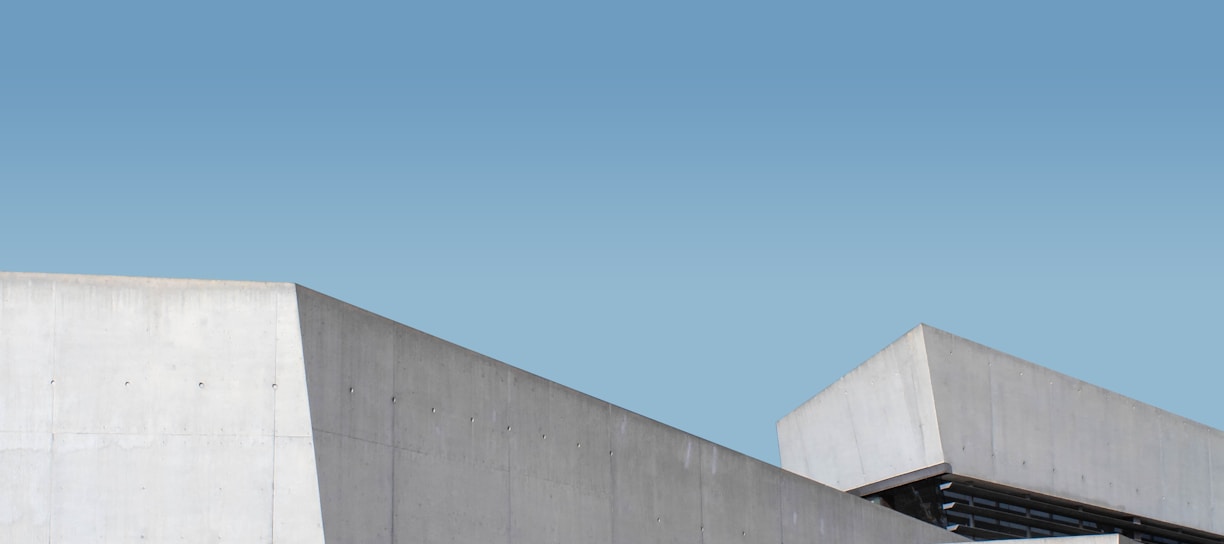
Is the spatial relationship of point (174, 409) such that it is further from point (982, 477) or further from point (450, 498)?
point (982, 477)

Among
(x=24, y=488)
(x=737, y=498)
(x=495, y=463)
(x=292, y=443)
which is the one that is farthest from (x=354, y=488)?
(x=737, y=498)

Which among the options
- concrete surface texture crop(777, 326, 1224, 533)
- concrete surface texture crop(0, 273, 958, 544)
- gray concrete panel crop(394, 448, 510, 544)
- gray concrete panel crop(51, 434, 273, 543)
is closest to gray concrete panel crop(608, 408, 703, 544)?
gray concrete panel crop(394, 448, 510, 544)

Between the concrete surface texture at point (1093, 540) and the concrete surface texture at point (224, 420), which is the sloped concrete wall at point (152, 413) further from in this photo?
the concrete surface texture at point (1093, 540)

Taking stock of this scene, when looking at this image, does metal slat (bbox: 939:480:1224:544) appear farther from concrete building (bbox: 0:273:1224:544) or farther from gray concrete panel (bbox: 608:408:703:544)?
gray concrete panel (bbox: 608:408:703:544)

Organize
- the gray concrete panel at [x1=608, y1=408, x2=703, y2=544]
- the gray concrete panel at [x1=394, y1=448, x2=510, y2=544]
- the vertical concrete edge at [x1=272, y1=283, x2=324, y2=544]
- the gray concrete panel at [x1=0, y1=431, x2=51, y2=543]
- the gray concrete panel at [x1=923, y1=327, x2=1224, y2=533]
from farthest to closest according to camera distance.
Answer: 1. the gray concrete panel at [x1=923, y1=327, x2=1224, y2=533]
2. the gray concrete panel at [x1=608, y1=408, x2=703, y2=544]
3. the gray concrete panel at [x1=394, y1=448, x2=510, y2=544]
4. the vertical concrete edge at [x1=272, y1=283, x2=324, y2=544]
5. the gray concrete panel at [x1=0, y1=431, x2=51, y2=543]

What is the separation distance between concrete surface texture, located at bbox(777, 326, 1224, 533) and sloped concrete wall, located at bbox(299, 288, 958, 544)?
1787mm

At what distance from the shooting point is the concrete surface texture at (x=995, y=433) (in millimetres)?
18594

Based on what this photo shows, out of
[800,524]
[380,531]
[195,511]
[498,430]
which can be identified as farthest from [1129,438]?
[195,511]

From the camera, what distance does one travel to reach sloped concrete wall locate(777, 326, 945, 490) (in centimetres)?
1853

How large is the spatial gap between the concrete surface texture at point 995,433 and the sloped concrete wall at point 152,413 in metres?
9.25

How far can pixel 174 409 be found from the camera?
11836mm

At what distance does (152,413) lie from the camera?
11.8 metres

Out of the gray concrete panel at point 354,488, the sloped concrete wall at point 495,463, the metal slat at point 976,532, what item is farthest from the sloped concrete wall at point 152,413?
the metal slat at point 976,532

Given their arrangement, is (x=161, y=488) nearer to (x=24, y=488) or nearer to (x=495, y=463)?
(x=24, y=488)
